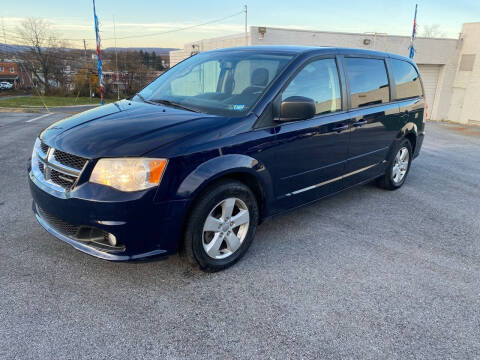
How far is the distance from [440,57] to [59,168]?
29.5 m

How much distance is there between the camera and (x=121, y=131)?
2766mm

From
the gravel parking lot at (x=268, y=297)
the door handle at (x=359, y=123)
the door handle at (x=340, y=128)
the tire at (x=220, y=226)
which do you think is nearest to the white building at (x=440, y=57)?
the door handle at (x=359, y=123)

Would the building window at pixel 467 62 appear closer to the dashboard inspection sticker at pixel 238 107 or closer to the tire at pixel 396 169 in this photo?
the tire at pixel 396 169

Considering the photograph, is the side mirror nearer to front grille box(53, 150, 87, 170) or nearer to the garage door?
front grille box(53, 150, 87, 170)

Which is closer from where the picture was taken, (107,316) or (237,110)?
(107,316)

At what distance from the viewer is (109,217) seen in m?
2.47

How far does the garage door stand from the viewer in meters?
26.6

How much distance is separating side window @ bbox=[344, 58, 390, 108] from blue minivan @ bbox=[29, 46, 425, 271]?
16 millimetres

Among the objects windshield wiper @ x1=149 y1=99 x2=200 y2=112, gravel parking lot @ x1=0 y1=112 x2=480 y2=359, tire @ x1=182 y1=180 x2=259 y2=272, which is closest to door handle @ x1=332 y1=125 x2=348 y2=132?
gravel parking lot @ x1=0 y1=112 x2=480 y2=359

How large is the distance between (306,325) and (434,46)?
93.4ft

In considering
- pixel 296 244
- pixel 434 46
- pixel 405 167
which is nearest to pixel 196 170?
pixel 296 244

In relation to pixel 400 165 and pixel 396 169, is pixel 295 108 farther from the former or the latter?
pixel 400 165

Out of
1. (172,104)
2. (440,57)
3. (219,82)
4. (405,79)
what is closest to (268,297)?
(172,104)

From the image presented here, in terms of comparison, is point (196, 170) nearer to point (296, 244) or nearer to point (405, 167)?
point (296, 244)
